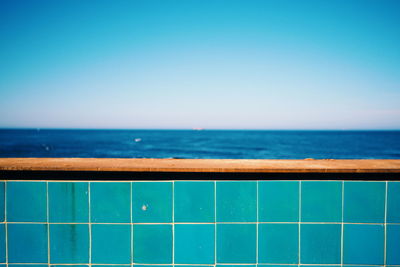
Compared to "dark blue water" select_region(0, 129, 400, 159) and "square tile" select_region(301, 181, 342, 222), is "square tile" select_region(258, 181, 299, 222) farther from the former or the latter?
"dark blue water" select_region(0, 129, 400, 159)

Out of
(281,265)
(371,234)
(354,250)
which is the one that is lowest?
(281,265)

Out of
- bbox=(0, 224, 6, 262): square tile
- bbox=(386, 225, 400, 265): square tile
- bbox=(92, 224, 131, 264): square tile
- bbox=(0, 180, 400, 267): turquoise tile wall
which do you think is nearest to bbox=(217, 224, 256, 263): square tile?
bbox=(0, 180, 400, 267): turquoise tile wall

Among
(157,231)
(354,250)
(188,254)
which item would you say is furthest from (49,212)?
(354,250)

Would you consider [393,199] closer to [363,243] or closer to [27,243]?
[363,243]

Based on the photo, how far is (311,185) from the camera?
1.46 m

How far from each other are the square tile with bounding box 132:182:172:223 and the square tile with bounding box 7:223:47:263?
0.63m

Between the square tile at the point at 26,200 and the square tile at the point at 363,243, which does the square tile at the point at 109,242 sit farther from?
the square tile at the point at 363,243

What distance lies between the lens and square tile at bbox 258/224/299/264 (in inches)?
57.9

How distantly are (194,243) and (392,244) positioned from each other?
1.28 metres

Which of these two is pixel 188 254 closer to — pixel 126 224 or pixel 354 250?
pixel 126 224

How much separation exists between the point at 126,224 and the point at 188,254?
0.45 metres

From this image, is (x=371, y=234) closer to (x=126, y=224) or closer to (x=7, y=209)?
(x=126, y=224)

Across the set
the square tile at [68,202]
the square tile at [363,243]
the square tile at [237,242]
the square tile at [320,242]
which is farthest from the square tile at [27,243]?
the square tile at [363,243]

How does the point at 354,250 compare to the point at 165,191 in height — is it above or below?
below
